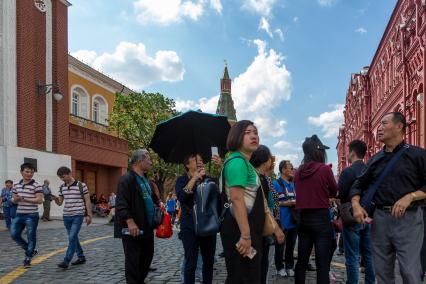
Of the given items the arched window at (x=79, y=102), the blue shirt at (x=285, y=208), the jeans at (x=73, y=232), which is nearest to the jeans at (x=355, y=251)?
the blue shirt at (x=285, y=208)

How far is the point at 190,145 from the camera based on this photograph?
21.0 feet

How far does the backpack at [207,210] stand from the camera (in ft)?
15.4

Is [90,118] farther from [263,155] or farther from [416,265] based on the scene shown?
[416,265]

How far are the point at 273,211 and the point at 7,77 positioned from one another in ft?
63.0

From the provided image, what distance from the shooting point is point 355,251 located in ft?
18.6

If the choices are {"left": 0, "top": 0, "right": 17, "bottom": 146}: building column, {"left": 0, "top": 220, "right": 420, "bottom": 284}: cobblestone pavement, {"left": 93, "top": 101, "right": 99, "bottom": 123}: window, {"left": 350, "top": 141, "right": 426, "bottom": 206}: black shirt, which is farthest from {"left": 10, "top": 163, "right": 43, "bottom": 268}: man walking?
{"left": 93, "top": 101, "right": 99, "bottom": 123}: window

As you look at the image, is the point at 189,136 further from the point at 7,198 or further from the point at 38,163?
the point at 38,163

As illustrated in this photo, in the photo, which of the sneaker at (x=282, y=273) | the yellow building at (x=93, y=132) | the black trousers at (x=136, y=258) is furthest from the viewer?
the yellow building at (x=93, y=132)

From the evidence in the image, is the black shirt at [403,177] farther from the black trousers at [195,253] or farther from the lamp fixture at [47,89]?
the lamp fixture at [47,89]

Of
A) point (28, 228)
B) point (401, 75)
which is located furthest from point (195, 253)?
point (401, 75)

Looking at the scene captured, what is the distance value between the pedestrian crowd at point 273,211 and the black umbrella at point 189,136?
0.22m

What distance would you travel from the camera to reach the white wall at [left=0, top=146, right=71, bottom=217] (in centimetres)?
2051

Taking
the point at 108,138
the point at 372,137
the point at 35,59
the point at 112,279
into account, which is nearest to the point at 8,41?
the point at 35,59

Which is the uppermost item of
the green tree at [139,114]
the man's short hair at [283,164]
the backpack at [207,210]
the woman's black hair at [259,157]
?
the green tree at [139,114]
